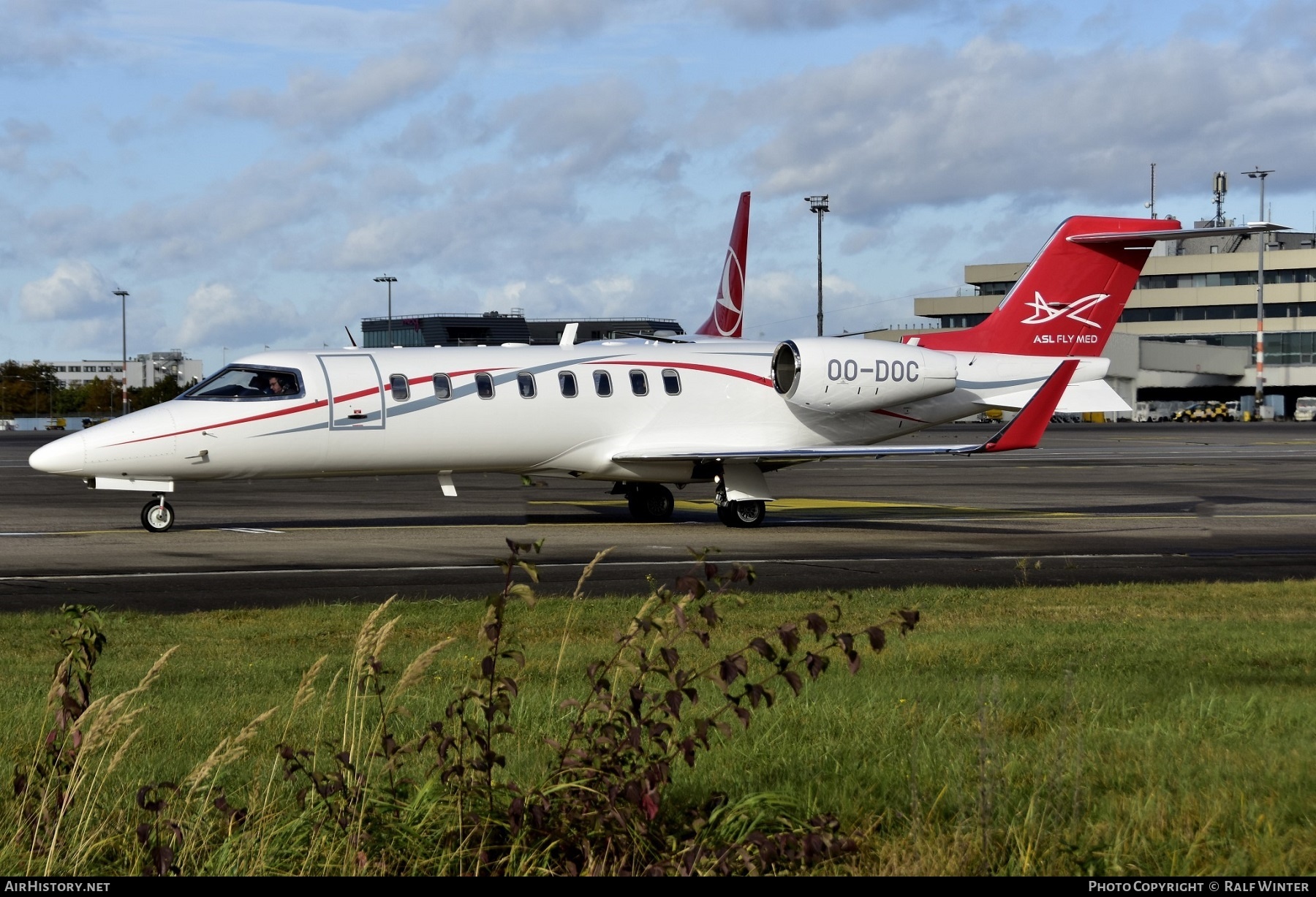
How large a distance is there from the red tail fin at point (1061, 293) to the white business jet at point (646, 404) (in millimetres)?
30

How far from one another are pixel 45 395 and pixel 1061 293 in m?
164

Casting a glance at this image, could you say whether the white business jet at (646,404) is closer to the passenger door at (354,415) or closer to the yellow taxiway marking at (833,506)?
the passenger door at (354,415)

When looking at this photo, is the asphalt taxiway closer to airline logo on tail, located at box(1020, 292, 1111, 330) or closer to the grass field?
the grass field

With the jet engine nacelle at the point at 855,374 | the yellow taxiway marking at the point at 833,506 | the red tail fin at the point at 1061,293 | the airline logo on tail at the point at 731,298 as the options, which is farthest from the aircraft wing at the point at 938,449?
the airline logo on tail at the point at 731,298

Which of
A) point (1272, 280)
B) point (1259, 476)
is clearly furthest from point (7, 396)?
point (1259, 476)

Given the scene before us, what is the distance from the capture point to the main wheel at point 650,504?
81.0 feet

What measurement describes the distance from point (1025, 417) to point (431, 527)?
948 centimetres

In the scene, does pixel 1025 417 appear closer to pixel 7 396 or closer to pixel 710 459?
pixel 710 459

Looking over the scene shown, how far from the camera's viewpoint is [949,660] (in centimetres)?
928

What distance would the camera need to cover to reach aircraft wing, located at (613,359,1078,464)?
19766mm

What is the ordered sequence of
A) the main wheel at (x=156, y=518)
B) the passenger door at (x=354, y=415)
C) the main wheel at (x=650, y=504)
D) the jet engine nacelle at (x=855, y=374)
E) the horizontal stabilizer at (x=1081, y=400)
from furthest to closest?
the main wheel at (x=650, y=504) < the horizontal stabilizer at (x=1081, y=400) < the jet engine nacelle at (x=855, y=374) < the main wheel at (x=156, y=518) < the passenger door at (x=354, y=415)

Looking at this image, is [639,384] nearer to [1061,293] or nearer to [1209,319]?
[1061,293]

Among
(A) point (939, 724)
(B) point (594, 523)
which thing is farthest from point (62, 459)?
(A) point (939, 724)

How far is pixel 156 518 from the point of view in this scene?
70.1ft
